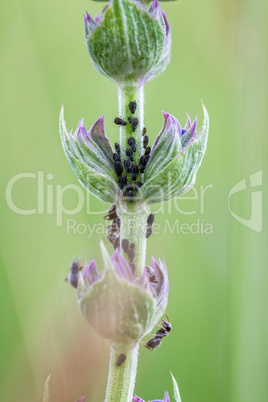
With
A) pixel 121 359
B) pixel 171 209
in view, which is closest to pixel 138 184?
pixel 121 359

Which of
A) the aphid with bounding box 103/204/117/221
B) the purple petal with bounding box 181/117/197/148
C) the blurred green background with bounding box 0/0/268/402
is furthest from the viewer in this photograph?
the blurred green background with bounding box 0/0/268/402

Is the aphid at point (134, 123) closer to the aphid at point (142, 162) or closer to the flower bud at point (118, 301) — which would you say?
the aphid at point (142, 162)

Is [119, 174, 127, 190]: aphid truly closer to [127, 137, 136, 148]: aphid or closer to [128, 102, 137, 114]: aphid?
[127, 137, 136, 148]: aphid

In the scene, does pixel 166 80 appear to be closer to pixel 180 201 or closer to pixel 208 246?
pixel 180 201

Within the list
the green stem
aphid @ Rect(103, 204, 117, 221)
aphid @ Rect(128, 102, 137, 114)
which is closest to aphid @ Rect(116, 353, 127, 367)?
the green stem

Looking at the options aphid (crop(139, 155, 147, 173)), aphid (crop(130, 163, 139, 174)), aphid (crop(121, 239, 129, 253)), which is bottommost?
aphid (crop(121, 239, 129, 253))

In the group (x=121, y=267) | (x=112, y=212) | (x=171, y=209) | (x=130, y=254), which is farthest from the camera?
(x=171, y=209)

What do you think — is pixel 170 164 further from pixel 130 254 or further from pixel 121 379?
pixel 121 379
